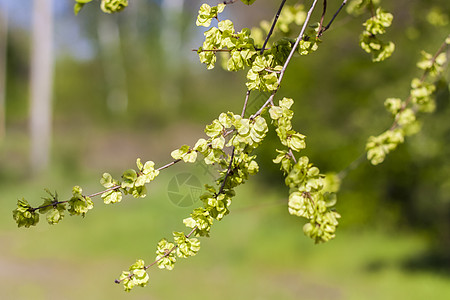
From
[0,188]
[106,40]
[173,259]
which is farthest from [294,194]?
[106,40]

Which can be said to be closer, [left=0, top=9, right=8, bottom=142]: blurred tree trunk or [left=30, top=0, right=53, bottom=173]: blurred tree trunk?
[left=30, top=0, right=53, bottom=173]: blurred tree trunk

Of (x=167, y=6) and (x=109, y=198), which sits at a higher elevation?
(x=167, y=6)

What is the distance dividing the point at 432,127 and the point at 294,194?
17.0 ft

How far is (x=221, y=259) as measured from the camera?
752 cm

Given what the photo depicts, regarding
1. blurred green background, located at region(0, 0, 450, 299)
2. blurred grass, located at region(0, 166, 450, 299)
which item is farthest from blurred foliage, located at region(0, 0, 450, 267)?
blurred grass, located at region(0, 166, 450, 299)

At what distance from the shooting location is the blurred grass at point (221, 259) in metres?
6.22

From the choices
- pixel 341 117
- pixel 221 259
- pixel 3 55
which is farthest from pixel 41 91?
pixel 341 117

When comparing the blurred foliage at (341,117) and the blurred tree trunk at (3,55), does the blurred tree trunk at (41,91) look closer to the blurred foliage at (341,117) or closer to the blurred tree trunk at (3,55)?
the blurred foliage at (341,117)

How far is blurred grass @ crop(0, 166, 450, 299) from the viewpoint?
622 centimetres

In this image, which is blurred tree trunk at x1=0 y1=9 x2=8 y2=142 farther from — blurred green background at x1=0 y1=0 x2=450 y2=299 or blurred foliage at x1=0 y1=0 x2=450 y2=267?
blurred green background at x1=0 y1=0 x2=450 y2=299

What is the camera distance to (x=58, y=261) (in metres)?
7.46

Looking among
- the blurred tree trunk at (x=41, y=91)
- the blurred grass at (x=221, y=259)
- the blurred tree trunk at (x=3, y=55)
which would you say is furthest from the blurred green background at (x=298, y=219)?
the blurred tree trunk at (x=3, y=55)

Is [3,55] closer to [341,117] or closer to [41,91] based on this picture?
[41,91]

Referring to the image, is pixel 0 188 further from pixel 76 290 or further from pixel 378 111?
pixel 378 111
